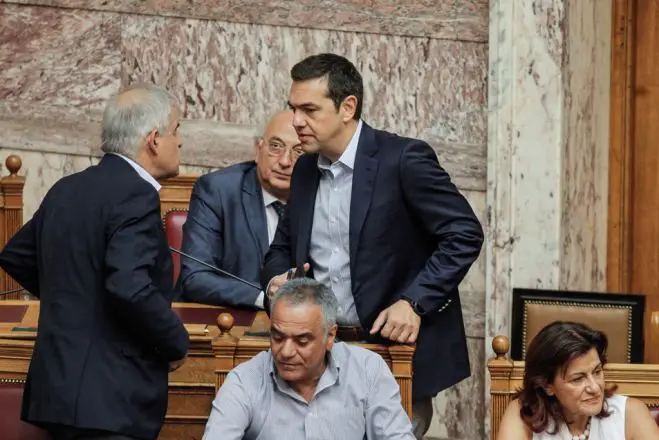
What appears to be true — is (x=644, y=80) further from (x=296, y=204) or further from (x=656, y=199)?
(x=296, y=204)

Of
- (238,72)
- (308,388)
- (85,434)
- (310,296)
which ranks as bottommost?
(85,434)

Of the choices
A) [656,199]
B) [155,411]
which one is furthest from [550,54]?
[155,411]

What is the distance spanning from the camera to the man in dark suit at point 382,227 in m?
4.20

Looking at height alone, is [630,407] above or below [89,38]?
below

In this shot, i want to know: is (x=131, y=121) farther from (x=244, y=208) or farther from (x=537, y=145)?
(x=537, y=145)

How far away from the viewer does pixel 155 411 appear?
12.7ft

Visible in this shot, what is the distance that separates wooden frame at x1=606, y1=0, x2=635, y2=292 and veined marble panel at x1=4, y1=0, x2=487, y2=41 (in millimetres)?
556

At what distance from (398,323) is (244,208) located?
140 cm

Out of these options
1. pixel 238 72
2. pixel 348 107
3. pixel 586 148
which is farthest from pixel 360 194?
pixel 238 72

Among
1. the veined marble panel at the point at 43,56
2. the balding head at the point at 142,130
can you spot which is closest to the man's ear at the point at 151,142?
the balding head at the point at 142,130

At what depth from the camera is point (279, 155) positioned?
17.6 ft

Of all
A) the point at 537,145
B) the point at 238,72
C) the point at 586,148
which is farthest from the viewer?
the point at 238,72

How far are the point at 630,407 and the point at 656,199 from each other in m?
2.46

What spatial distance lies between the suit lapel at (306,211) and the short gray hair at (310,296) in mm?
303
